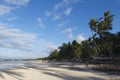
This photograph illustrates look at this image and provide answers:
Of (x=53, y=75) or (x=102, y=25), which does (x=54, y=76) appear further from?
(x=102, y=25)

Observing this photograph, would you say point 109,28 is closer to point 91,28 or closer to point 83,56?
point 91,28

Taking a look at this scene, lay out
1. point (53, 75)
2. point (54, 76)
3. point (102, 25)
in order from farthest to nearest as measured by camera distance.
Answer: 1. point (102, 25)
2. point (53, 75)
3. point (54, 76)

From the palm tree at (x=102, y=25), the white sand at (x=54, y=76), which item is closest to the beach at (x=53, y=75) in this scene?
the white sand at (x=54, y=76)

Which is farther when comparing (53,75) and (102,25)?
(102,25)

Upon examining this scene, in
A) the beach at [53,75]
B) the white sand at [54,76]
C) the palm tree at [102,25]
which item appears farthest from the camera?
the palm tree at [102,25]

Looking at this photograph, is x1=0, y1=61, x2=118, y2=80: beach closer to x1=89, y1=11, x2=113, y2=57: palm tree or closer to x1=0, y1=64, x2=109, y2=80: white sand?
x1=0, y1=64, x2=109, y2=80: white sand

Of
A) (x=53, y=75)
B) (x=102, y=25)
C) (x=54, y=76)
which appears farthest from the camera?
(x=102, y=25)

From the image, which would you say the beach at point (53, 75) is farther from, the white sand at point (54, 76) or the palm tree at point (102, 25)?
the palm tree at point (102, 25)

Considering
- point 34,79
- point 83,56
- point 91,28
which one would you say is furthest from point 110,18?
point 34,79

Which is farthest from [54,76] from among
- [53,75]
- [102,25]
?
[102,25]

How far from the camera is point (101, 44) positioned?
6788 cm

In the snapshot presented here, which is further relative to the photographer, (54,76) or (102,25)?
(102,25)

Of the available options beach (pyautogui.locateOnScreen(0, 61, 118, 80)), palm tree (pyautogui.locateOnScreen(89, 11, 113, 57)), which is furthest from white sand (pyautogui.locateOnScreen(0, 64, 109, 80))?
palm tree (pyautogui.locateOnScreen(89, 11, 113, 57))

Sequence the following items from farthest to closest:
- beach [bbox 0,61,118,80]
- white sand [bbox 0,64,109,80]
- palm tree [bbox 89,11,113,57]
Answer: palm tree [bbox 89,11,113,57] < beach [bbox 0,61,118,80] < white sand [bbox 0,64,109,80]
